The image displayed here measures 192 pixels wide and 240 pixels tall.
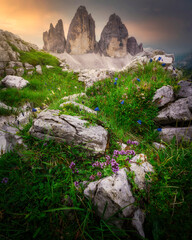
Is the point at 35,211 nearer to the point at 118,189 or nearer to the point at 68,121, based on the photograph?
the point at 118,189

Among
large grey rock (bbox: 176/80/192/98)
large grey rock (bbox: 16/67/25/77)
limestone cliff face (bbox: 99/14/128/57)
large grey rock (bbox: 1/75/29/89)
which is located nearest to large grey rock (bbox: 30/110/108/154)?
large grey rock (bbox: 176/80/192/98)

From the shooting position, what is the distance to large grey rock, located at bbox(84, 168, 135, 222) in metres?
1.39

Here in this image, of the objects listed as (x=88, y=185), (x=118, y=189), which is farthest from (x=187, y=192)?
(x=88, y=185)

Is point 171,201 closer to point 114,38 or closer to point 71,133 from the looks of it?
point 71,133

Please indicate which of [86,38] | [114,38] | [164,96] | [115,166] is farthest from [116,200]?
[114,38]

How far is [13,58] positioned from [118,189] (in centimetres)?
1758

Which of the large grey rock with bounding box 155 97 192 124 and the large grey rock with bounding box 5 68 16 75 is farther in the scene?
the large grey rock with bounding box 5 68 16 75

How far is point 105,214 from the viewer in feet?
4.63

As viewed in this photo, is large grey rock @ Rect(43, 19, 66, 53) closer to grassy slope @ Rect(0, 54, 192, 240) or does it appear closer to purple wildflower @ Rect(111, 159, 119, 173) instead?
grassy slope @ Rect(0, 54, 192, 240)

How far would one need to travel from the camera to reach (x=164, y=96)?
337 centimetres

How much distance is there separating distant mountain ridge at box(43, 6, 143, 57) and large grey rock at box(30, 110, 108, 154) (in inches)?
4784

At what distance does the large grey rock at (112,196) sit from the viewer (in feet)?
4.55

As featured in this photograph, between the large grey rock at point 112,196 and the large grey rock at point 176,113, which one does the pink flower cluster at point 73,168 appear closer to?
the large grey rock at point 112,196

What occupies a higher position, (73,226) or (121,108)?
(121,108)
